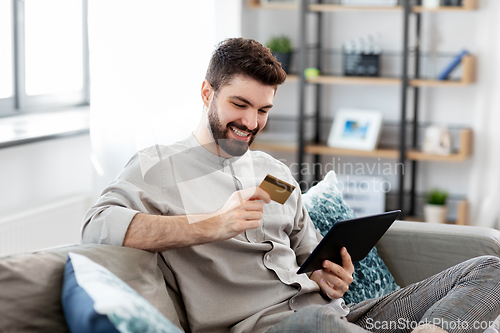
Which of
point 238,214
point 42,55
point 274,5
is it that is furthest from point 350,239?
point 274,5

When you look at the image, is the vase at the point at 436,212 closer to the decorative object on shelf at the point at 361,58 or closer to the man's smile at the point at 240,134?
the decorative object on shelf at the point at 361,58

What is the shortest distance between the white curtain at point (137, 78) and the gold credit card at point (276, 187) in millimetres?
1342

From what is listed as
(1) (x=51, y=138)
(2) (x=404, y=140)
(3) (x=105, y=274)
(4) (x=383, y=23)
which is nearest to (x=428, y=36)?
(4) (x=383, y=23)

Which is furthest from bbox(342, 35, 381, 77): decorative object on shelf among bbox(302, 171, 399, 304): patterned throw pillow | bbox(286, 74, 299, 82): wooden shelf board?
bbox(302, 171, 399, 304): patterned throw pillow

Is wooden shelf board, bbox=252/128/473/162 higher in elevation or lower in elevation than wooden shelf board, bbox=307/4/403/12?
lower

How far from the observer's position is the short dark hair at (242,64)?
1.47 metres

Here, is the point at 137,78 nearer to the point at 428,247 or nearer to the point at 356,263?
the point at 356,263

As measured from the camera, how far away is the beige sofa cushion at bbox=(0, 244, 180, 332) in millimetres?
1013

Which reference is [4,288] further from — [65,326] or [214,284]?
[214,284]

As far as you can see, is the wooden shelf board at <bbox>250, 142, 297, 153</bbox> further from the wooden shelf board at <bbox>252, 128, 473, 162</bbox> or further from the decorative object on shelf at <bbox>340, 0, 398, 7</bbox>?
the decorative object on shelf at <bbox>340, 0, 398, 7</bbox>

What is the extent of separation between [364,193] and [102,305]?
274 centimetres

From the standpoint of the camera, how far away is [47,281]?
1078mm

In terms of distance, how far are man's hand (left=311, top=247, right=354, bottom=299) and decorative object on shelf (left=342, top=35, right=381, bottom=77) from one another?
221cm

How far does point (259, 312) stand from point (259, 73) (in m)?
0.60
